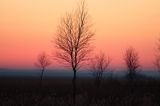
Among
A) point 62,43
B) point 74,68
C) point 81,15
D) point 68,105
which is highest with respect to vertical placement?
point 81,15

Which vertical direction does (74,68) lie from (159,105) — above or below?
above

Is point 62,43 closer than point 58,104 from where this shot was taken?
No

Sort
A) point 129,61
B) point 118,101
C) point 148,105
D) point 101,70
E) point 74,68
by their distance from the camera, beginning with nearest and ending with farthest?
point 148,105, point 118,101, point 74,68, point 101,70, point 129,61

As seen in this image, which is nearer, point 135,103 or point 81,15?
point 135,103

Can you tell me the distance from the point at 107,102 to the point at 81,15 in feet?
25.0

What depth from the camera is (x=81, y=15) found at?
30.5 metres

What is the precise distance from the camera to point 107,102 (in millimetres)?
27250

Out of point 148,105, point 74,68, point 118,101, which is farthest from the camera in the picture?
point 74,68

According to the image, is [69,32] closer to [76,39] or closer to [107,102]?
[76,39]

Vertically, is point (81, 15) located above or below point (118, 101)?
above

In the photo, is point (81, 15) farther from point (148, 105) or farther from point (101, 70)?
point (101, 70)

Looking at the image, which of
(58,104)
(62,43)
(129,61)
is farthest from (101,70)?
(58,104)

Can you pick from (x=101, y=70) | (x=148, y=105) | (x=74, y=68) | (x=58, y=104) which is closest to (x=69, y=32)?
(x=74, y=68)

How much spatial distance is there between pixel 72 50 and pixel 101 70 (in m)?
27.0
